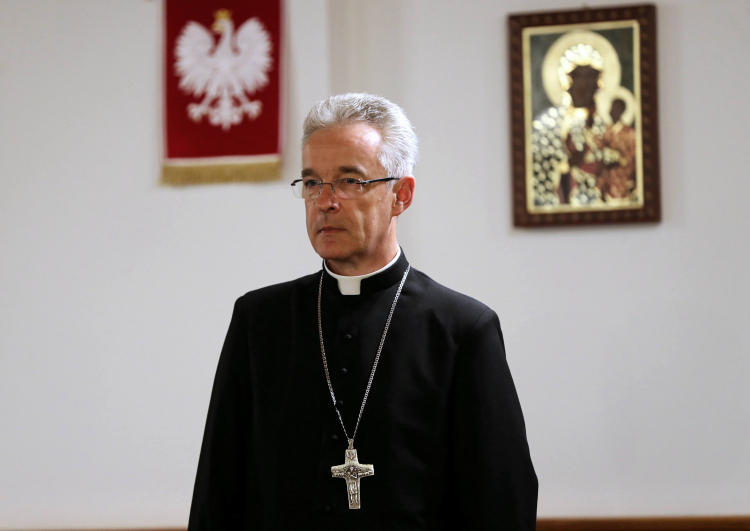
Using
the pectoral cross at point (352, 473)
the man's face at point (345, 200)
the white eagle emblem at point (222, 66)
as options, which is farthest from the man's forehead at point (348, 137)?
the white eagle emblem at point (222, 66)

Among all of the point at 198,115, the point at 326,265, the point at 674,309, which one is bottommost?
the point at 674,309

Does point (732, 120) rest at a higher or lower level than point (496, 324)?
higher

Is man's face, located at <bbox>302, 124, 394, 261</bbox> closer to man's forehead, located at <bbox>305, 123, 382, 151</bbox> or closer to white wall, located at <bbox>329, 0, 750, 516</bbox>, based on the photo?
man's forehead, located at <bbox>305, 123, 382, 151</bbox>

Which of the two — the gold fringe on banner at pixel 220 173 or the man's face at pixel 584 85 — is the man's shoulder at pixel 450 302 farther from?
the man's face at pixel 584 85

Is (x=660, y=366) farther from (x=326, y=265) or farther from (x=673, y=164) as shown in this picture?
(x=326, y=265)

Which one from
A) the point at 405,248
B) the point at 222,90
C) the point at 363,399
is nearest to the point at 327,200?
the point at 363,399

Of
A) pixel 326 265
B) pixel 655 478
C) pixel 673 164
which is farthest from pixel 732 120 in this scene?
pixel 326 265

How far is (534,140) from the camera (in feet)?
10.0

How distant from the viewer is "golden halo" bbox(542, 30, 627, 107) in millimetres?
3021

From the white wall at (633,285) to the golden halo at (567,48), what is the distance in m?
0.15

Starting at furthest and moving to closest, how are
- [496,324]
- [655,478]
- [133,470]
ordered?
[133,470] < [655,478] < [496,324]

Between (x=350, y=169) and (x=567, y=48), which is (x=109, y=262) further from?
(x=567, y=48)

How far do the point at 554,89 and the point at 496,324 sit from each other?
1.57 m

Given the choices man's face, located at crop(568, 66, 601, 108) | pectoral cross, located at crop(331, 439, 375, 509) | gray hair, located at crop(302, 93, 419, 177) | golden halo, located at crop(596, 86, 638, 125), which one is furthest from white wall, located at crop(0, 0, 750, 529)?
pectoral cross, located at crop(331, 439, 375, 509)
